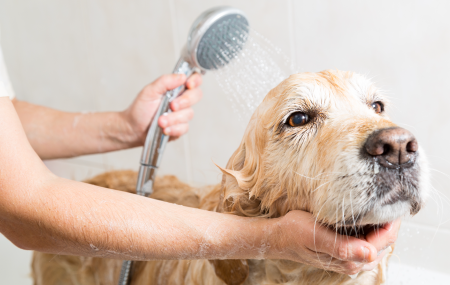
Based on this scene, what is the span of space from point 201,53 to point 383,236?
72 cm

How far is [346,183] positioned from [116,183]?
997 millimetres

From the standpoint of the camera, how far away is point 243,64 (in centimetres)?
130

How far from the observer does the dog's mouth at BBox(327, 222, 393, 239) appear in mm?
744

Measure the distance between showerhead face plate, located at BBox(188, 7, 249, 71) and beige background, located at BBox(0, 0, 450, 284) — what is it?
0.87 ft

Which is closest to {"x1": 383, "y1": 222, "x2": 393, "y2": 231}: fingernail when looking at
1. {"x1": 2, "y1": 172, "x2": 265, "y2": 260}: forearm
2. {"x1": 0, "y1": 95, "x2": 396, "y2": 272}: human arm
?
A: {"x1": 0, "y1": 95, "x2": 396, "y2": 272}: human arm

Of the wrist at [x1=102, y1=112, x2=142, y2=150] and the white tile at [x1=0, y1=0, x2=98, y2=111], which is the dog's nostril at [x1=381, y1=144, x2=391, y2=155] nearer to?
the wrist at [x1=102, y1=112, x2=142, y2=150]

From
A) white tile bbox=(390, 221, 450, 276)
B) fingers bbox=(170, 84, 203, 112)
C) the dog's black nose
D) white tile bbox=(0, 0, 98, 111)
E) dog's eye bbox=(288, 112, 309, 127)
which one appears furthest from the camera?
white tile bbox=(0, 0, 98, 111)

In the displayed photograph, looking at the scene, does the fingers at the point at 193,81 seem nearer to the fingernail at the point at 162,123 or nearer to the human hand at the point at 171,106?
the human hand at the point at 171,106

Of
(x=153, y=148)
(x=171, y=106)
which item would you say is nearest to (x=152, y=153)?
(x=153, y=148)

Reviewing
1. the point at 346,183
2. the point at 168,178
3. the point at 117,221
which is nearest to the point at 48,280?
the point at 168,178

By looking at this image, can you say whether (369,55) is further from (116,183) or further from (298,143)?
(116,183)

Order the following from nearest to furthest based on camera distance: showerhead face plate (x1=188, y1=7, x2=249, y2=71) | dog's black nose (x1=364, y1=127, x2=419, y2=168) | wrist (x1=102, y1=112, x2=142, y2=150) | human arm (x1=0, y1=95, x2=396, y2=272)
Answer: dog's black nose (x1=364, y1=127, x2=419, y2=168), human arm (x1=0, y1=95, x2=396, y2=272), showerhead face plate (x1=188, y1=7, x2=249, y2=71), wrist (x1=102, y1=112, x2=142, y2=150)

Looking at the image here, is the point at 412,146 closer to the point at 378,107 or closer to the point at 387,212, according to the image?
the point at 387,212

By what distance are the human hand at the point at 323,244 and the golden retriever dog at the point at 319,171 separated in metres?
0.02
